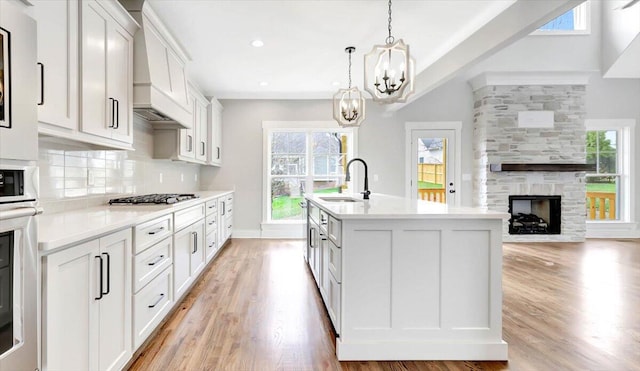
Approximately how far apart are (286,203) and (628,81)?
652cm

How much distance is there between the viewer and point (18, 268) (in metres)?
1.00

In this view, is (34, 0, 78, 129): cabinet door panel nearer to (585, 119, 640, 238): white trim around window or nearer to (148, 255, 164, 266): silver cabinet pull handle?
(148, 255, 164, 266): silver cabinet pull handle

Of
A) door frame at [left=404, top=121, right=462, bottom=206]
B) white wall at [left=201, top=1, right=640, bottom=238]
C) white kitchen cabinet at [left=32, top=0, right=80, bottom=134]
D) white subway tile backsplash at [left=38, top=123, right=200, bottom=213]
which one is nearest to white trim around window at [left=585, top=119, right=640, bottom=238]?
white wall at [left=201, top=1, right=640, bottom=238]

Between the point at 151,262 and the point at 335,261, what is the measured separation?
1.20 meters

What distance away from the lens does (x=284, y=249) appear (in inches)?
200

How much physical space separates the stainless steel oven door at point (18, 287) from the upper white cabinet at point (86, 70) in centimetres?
76

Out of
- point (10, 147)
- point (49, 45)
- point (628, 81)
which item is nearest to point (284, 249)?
point (49, 45)

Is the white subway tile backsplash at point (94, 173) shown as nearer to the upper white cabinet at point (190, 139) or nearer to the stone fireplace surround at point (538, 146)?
the upper white cabinet at point (190, 139)

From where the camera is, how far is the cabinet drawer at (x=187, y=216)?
266cm

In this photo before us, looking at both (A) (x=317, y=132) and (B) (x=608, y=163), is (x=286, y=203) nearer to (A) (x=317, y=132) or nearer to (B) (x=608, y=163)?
(A) (x=317, y=132)

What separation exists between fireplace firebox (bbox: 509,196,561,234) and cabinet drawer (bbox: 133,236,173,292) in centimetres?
549

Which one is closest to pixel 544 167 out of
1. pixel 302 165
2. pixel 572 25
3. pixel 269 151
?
pixel 572 25

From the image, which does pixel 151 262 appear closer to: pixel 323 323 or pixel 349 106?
pixel 323 323

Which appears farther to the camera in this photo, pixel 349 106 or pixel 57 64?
pixel 349 106
